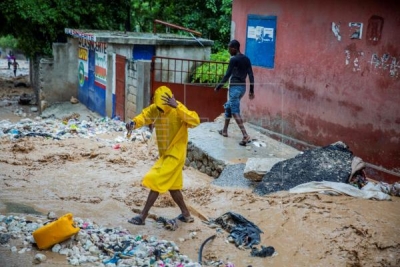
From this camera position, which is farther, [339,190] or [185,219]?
[339,190]

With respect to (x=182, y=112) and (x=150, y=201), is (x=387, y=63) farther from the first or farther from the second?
(x=150, y=201)

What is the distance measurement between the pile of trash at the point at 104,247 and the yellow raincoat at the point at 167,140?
627mm

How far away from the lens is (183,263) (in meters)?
5.54

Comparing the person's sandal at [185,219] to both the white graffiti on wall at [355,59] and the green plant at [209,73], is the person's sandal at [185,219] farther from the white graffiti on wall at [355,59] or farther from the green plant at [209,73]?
the green plant at [209,73]

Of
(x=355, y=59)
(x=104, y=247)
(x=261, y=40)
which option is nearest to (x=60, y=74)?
(x=261, y=40)

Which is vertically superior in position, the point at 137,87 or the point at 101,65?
the point at 101,65

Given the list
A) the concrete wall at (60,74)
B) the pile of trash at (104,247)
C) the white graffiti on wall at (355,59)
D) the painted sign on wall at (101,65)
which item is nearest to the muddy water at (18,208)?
the pile of trash at (104,247)

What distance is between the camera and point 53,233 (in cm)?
530

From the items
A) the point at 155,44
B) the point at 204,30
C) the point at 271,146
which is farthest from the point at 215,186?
the point at 204,30

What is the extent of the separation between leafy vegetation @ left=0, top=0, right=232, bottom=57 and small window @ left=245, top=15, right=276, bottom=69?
8343 mm

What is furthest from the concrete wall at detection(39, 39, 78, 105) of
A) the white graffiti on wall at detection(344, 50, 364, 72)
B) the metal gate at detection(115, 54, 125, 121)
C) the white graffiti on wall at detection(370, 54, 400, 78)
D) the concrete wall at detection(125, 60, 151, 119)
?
the white graffiti on wall at detection(370, 54, 400, 78)

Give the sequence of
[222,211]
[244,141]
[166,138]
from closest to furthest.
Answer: [166,138], [222,211], [244,141]

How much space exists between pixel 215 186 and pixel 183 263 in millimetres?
2738

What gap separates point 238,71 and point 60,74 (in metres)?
11.3
